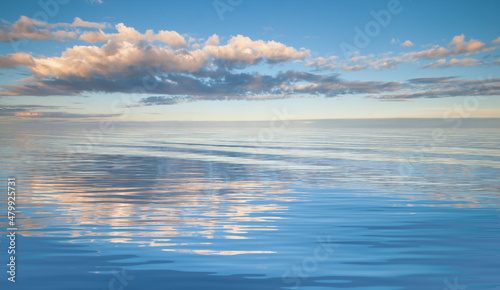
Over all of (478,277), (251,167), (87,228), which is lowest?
(478,277)

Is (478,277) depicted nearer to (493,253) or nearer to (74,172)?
(493,253)

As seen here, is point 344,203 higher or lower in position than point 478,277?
higher

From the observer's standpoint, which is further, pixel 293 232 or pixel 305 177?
pixel 305 177

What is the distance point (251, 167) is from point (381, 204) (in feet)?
53.9

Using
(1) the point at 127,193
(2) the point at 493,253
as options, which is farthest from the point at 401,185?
(1) the point at 127,193

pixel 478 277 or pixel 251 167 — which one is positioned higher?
pixel 251 167

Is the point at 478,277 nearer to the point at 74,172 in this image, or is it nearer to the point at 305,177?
the point at 305,177

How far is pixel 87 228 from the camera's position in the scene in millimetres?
13258

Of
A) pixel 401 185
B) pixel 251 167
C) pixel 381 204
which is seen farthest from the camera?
pixel 251 167

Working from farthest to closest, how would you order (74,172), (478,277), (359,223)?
(74,172), (359,223), (478,277)

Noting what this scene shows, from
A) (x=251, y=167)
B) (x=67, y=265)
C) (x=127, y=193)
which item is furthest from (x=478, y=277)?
(x=251, y=167)

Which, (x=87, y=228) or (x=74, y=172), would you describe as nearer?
(x=87, y=228)

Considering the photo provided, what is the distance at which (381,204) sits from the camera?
17.7 m

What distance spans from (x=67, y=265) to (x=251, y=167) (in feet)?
77.7
